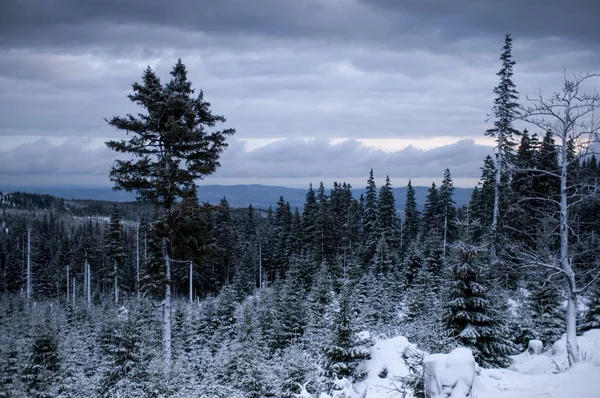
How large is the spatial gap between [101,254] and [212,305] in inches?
2047

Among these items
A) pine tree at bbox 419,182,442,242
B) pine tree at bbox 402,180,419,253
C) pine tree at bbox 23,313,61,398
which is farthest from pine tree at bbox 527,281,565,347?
pine tree at bbox 402,180,419,253

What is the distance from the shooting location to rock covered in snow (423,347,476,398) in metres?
8.50

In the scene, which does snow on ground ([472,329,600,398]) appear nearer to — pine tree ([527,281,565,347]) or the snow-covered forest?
the snow-covered forest

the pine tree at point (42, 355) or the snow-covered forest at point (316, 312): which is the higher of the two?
the snow-covered forest at point (316, 312)

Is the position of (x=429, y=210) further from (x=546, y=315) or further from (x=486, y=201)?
(x=546, y=315)

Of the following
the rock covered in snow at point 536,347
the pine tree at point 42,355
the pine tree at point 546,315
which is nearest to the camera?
the rock covered in snow at point 536,347

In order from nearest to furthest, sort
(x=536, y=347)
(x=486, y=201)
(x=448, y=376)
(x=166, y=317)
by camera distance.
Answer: (x=448, y=376) < (x=166, y=317) < (x=536, y=347) < (x=486, y=201)

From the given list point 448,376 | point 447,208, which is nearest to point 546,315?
point 448,376

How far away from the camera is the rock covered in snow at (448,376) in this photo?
335 inches

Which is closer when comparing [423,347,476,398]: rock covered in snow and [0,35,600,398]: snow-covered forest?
[423,347,476,398]: rock covered in snow

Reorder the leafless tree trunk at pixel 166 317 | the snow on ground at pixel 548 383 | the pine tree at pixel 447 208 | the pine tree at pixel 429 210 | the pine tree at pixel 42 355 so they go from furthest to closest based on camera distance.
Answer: the pine tree at pixel 429 210 → the pine tree at pixel 447 208 → the pine tree at pixel 42 355 → the leafless tree trunk at pixel 166 317 → the snow on ground at pixel 548 383

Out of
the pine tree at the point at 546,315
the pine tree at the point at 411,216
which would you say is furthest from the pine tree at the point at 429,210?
the pine tree at the point at 546,315

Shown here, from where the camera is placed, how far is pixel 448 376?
28.2ft

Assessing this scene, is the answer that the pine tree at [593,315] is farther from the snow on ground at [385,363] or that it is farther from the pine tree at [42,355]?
the pine tree at [42,355]
